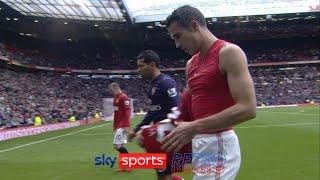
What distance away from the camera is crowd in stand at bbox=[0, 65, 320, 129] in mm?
45309

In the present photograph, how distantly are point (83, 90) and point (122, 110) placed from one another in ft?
183

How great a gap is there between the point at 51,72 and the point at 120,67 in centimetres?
1194

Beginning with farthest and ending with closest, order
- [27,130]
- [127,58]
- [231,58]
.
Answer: [127,58], [27,130], [231,58]

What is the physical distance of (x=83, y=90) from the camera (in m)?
67.6

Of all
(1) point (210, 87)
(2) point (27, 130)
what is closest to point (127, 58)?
(2) point (27, 130)

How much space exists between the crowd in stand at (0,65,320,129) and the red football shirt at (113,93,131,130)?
25.9 metres

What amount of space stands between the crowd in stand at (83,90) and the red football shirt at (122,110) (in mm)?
25912

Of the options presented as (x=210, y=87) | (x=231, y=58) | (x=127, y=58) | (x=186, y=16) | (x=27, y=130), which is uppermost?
(x=127, y=58)

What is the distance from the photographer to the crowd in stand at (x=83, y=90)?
1784 inches

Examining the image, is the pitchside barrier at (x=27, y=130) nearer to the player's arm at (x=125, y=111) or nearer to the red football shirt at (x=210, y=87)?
the player's arm at (x=125, y=111)

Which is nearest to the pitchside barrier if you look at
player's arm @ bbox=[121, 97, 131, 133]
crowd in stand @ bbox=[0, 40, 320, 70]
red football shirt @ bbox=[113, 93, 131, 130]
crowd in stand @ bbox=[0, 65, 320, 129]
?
crowd in stand @ bbox=[0, 65, 320, 129]

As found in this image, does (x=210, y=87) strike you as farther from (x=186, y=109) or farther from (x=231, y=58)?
(x=186, y=109)

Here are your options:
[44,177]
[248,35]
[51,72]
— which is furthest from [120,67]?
[44,177]

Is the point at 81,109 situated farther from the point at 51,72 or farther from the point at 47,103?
the point at 51,72
